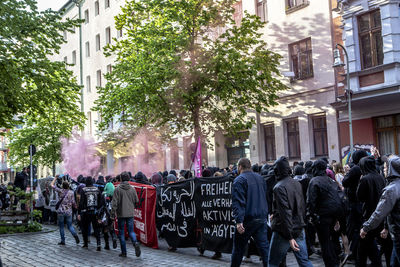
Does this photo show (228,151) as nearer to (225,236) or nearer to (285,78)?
(285,78)

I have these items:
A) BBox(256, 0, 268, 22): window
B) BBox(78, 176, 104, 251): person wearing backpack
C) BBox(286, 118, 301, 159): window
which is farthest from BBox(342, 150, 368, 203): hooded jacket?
BBox(256, 0, 268, 22): window

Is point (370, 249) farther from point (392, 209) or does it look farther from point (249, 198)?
point (249, 198)

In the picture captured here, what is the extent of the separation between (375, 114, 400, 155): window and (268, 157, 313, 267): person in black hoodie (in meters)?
14.1

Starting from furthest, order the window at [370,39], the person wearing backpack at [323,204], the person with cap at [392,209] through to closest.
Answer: the window at [370,39] < the person wearing backpack at [323,204] < the person with cap at [392,209]

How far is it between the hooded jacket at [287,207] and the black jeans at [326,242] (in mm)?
1272

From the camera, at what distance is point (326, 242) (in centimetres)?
779

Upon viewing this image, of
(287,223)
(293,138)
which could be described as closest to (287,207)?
(287,223)

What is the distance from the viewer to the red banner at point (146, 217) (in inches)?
505

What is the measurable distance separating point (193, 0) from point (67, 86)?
6.80 meters

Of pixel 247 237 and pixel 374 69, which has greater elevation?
pixel 374 69

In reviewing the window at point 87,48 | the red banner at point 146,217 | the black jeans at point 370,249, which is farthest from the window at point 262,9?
the window at point 87,48

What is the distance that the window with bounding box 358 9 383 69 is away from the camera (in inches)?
758

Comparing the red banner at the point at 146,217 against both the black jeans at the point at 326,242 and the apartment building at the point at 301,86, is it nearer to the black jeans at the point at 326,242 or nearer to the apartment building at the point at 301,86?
the black jeans at the point at 326,242

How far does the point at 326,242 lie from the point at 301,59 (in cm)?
1738
